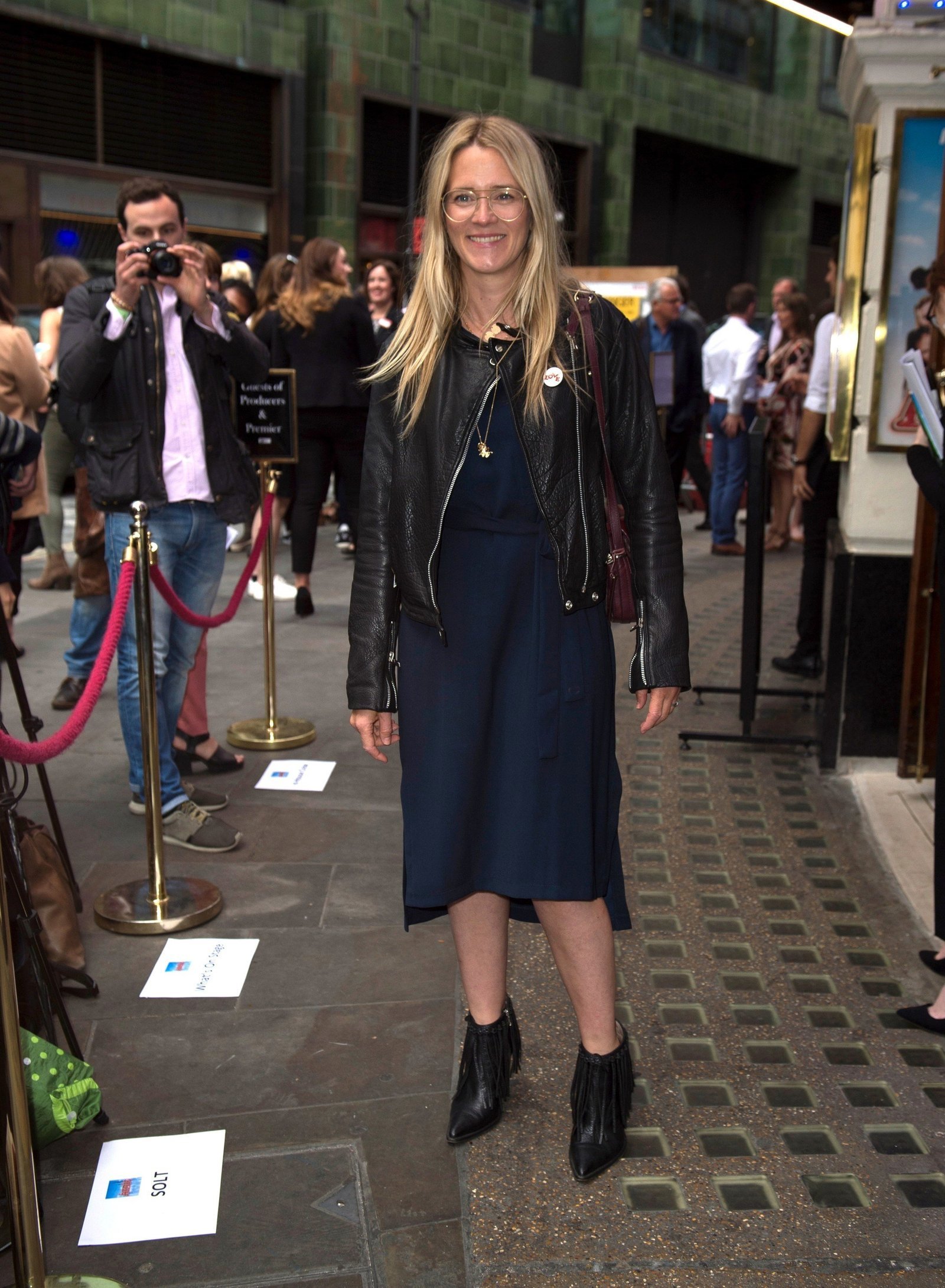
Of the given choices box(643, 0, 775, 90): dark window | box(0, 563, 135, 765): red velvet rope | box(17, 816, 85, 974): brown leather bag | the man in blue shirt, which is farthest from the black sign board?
box(643, 0, 775, 90): dark window

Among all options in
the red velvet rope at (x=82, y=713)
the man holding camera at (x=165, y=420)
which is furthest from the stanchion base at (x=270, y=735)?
the red velvet rope at (x=82, y=713)

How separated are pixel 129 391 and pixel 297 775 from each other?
1796 millimetres

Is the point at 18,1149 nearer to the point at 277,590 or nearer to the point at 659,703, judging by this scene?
the point at 659,703

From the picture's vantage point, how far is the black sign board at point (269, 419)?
20.7 feet

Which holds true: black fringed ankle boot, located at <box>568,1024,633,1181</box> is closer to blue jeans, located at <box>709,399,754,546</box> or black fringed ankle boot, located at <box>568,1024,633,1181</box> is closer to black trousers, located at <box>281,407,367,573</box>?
black trousers, located at <box>281,407,367,573</box>

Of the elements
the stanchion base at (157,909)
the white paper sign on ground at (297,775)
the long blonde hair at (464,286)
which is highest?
the long blonde hair at (464,286)

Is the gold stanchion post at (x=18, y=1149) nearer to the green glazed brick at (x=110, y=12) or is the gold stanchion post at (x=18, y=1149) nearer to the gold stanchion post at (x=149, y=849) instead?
the gold stanchion post at (x=149, y=849)

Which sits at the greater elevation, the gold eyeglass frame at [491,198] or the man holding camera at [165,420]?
A: the gold eyeglass frame at [491,198]

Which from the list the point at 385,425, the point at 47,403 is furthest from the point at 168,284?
the point at 47,403

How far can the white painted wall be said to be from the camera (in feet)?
16.5

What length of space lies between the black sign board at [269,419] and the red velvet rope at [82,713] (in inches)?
89.5

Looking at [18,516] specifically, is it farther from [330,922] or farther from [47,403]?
[330,922]

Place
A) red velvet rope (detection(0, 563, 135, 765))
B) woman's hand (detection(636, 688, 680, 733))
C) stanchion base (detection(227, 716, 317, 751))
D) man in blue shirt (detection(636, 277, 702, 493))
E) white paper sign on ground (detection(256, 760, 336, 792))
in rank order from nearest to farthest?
red velvet rope (detection(0, 563, 135, 765))
woman's hand (detection(636, 688, 680, 733))
white paper sign on ground (detection(256, 760, 336, 792))
stanchion base (detection(227, 716, 317, 751))
man in blue shirt (detection(636, 277, 702, 493))

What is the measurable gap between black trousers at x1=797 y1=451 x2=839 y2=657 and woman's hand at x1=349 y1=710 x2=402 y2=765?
4.31 meters
